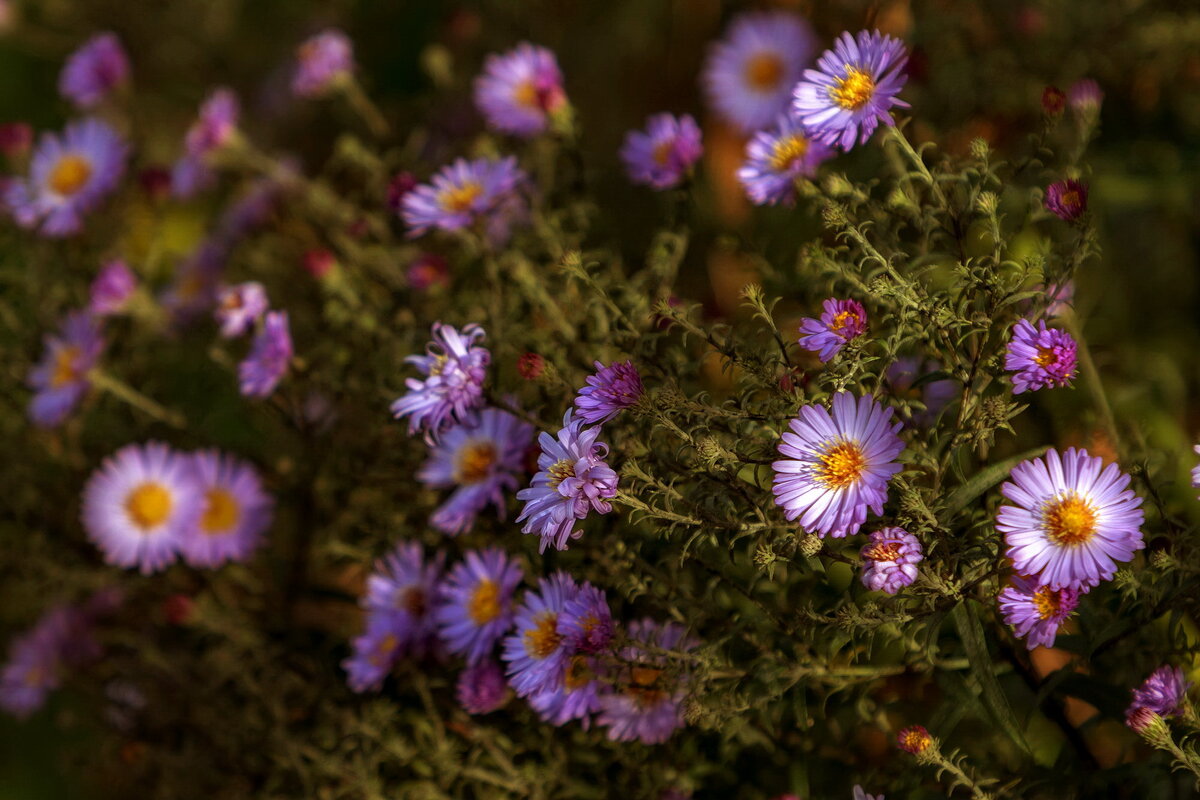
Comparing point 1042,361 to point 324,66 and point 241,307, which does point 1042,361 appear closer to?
point 241,307

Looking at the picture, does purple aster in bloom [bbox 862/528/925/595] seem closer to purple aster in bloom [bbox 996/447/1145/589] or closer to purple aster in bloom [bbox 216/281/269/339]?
purple aster in bloom [bbox 996/447/1145/589]

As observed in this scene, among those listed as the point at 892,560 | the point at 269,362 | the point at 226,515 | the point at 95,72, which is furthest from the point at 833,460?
the point at 95,72

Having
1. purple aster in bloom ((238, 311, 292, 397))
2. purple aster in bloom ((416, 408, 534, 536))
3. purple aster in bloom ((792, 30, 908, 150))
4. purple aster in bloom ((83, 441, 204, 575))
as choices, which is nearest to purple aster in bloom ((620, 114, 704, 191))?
purple aster in bloom ((792, 30, 908, 150))

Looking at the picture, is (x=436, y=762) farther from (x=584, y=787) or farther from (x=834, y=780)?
(x=834, y=780)

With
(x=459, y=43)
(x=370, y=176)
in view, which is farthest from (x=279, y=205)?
(x=459, y=43)

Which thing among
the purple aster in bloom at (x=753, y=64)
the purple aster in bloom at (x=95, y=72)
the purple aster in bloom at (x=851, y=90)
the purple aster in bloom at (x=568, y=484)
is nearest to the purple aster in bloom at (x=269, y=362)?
the purple aster in bloom at (x=568, y=484)
